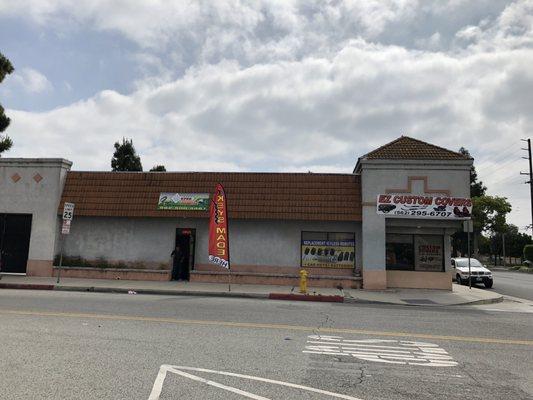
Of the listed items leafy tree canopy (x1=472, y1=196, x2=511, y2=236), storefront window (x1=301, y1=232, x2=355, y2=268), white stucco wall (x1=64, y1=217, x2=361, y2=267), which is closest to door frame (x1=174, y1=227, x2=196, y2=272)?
white stucco wall (x1=64, y1=217, x2=361, y2=267)

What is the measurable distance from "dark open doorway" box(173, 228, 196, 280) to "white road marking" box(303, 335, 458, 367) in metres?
12.5

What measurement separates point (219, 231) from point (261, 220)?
109 inches

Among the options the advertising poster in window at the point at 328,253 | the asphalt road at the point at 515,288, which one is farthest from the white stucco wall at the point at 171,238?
the asphalt road at the point at 515,288

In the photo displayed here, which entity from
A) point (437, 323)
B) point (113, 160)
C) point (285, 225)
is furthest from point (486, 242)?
point (437, 323)

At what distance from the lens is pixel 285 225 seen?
65.8ft

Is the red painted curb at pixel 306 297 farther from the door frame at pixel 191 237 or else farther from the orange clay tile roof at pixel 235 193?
the door frame at pixel 191 237

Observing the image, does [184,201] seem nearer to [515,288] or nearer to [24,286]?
[24,286]

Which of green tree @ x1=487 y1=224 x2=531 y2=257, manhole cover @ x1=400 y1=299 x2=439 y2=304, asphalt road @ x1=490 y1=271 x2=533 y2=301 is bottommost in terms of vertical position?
→ manhole cover @ x1=400 y1=299 x2=439 y2=304

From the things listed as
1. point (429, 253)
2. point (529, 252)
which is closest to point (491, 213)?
point (529, 252)

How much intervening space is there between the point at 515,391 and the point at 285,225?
14.7m

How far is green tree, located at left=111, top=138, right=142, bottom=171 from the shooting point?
1656 inches

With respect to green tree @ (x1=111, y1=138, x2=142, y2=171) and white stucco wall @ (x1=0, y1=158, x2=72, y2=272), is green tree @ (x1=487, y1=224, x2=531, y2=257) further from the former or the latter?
white stucco wall @ (x1=0, y1=158, x2=72, y2=272)

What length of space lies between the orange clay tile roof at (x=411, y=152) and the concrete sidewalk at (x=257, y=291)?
5.56m

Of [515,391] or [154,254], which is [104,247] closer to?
[154,254]
